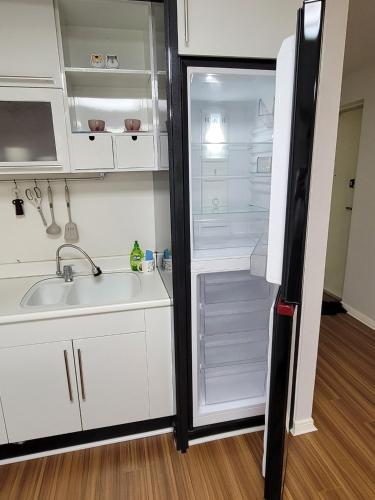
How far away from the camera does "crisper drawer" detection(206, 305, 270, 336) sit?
5.56 feet

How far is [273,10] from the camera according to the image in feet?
3.90

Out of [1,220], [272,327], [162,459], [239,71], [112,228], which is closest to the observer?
[272,327]

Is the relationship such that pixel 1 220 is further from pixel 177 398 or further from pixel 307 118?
pixel 307 118

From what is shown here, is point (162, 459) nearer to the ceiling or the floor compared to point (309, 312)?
nearer to the floor

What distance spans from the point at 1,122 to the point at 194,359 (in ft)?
4.82

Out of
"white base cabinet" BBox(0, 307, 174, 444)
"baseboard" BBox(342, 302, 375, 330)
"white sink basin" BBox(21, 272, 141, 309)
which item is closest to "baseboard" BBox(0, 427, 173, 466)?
"white base cabinet" BBox(0, 307, 174, 444)

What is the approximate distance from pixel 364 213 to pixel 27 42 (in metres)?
2.81

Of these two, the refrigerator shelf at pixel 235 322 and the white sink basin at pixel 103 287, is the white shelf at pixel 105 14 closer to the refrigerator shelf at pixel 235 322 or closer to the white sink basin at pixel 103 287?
the white sink basin at pixel 103 287

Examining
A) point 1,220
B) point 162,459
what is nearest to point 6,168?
point 1,220

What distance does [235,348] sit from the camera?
1782 mm

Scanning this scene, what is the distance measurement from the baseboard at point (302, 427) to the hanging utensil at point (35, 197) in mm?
1892

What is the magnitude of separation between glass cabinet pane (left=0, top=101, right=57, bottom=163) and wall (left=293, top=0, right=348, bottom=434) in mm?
1252

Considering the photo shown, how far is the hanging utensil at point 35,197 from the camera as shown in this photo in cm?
181

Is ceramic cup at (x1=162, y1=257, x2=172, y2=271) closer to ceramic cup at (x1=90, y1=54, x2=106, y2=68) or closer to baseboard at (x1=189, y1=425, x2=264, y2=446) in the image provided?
baseboard at (x1=189, y1=425, x2=264, y2=446)
